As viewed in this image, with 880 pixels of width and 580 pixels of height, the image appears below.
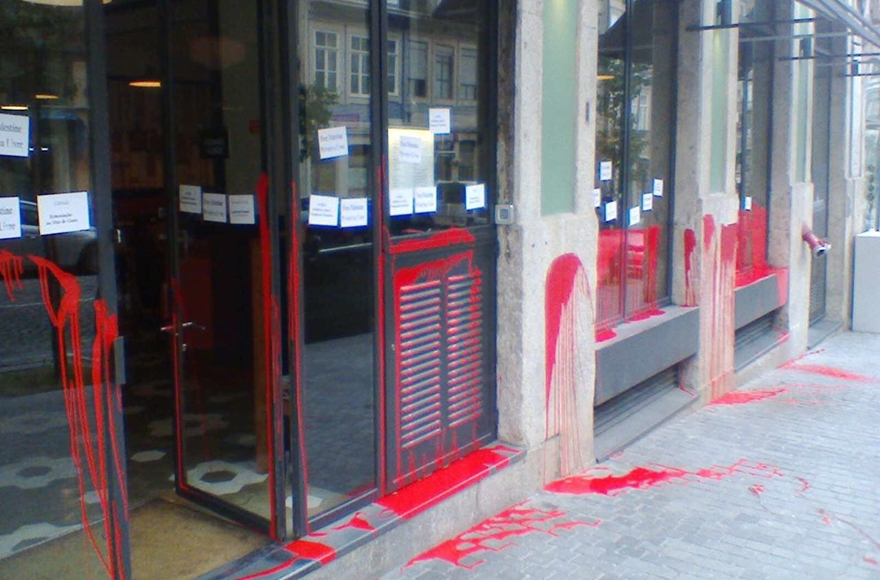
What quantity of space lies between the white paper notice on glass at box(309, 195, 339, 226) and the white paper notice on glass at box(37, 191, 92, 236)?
1.10 metres

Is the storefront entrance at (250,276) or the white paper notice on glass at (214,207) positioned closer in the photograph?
the storefront entrance at (250,276)

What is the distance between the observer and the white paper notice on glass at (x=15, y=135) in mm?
3119

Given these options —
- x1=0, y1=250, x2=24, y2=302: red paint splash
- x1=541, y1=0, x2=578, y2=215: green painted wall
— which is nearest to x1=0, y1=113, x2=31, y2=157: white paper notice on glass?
x1=0, y1=250, x2=24, y2=302: red paint splash

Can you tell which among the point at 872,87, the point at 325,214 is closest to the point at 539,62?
the point at 325,214

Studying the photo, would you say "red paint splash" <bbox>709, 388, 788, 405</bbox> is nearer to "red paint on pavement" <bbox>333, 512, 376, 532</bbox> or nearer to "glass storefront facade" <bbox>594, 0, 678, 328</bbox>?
"glass storefront facade" <bbox>594, 0, 678, 328</bbox>

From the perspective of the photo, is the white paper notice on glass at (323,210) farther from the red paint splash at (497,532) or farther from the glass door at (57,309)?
the red paint splash at (497,532)

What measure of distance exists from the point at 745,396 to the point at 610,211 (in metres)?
2.61

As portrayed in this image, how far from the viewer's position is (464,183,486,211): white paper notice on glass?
5246 millimetres

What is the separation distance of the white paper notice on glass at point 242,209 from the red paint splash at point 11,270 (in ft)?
4.11

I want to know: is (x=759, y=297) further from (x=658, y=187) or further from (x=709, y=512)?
(x=709, y=512)

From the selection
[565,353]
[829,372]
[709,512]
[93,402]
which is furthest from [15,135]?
[829,372]

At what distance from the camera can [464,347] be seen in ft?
17.3

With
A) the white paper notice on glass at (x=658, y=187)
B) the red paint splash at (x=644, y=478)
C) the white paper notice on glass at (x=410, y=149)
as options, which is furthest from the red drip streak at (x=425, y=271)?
the white paper notice on glass at (x=658, y=187)

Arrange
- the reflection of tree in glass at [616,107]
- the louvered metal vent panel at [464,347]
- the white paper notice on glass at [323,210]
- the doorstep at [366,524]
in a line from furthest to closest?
1. the reflection of tree in glass at [616,107]
2. the louvered metal vent panel at [464,347]
3. the white paper notice on glass at [323,210]
4. the doorstep at [366,524]
